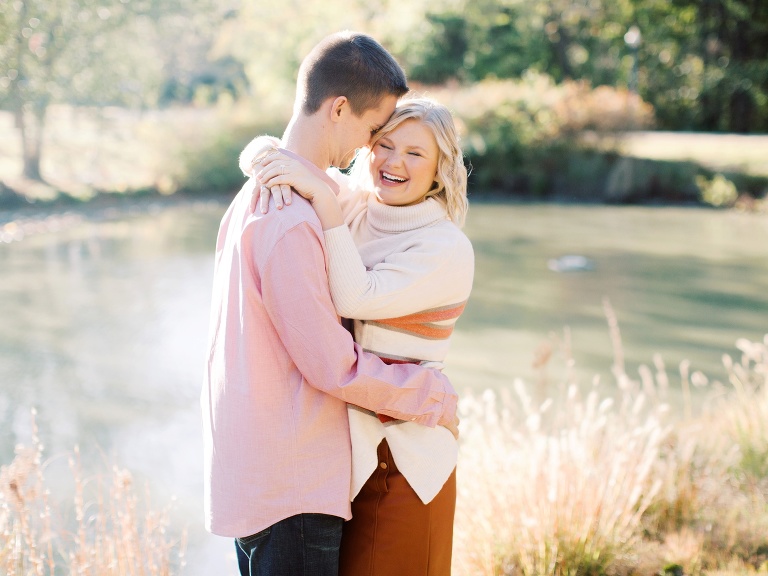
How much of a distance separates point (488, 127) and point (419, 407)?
2032cm

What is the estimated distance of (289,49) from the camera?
27781mm

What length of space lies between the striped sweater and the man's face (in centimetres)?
21

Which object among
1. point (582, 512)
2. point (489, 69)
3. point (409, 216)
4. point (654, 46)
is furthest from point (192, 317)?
point (654, 46)

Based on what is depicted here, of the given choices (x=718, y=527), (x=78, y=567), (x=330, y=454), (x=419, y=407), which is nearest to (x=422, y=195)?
(x=419, y=407)

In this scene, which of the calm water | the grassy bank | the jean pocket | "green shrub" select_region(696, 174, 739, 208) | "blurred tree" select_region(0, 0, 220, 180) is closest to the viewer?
the jean pocket

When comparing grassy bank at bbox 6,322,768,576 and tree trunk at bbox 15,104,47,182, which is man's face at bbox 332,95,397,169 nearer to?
grassy bank at bbox 6,322,768,576

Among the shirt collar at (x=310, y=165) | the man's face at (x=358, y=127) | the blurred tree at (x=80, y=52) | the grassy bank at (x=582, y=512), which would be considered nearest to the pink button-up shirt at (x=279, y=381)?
the shirt collar at (x=310, y=165)

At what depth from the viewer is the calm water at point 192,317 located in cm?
663

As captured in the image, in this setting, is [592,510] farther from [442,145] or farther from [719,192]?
[719,192]

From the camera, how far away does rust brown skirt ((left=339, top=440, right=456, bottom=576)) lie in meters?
2.14

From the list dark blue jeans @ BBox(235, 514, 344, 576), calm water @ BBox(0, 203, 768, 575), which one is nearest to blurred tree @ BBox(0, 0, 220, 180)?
calm water @ BBox(0, 203, 768, 575)

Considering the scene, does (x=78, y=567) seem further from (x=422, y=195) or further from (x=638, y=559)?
(x=638, y=559)

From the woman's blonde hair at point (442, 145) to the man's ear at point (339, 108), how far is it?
0.18m

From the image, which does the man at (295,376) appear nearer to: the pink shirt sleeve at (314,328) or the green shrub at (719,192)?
the pink shirt sleeve at (314,328)
